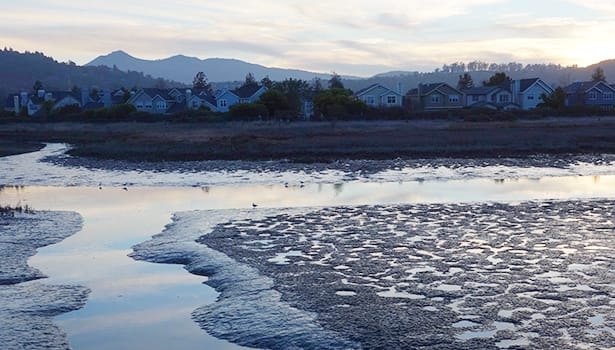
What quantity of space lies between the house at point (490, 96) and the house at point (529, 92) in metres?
1.22

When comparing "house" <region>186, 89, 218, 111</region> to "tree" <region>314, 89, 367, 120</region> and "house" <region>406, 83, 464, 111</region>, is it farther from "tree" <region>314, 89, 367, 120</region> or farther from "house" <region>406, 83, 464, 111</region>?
"house" <region>406, 83, 464, 111</region>

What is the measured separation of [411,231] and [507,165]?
692 inches

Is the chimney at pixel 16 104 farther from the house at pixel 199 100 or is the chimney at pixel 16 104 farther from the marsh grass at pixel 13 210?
the marsh grass at pixel 13 210

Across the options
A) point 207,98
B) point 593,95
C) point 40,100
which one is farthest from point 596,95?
point 40,100

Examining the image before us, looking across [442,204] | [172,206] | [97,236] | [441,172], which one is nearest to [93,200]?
[172,206]

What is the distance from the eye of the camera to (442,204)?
20484mm

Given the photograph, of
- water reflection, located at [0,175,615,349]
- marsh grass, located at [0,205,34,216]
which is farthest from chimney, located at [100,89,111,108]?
marsh grass, located at [0,205,34,216]

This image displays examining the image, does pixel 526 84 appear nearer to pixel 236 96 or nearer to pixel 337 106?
pixel 337 106

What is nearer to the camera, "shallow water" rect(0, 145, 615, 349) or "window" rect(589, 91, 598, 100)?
"shallow water" rect(0, 145, 615, 349)

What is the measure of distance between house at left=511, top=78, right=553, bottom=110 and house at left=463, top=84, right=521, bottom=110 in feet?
3.99

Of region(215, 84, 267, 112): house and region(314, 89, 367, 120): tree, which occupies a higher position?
region(215, 84, 267, 112): house

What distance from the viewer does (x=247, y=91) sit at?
3553 inches

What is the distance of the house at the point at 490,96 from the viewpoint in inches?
3516

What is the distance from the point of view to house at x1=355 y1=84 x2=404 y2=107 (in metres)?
90.0
